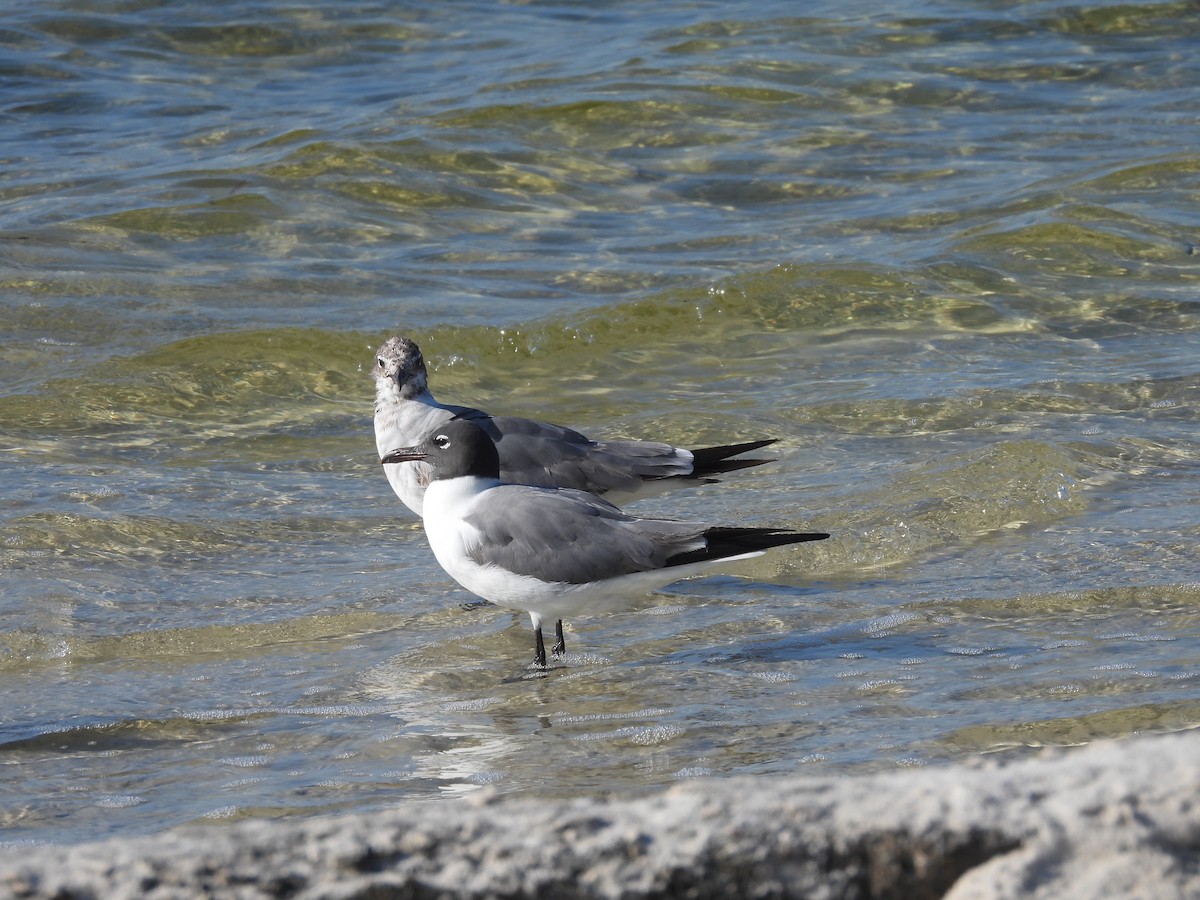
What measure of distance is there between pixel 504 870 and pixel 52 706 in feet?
11.0

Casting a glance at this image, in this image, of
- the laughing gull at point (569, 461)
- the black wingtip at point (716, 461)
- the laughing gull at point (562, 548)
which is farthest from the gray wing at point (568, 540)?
the black wingtip at point (716, 461)

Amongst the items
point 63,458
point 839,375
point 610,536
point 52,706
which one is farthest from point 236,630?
point 839,375

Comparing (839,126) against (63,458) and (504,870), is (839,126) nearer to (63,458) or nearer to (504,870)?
(63,458)

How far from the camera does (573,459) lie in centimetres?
625

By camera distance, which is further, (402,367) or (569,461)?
(402,367)

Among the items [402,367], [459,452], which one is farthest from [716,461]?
[402,367]

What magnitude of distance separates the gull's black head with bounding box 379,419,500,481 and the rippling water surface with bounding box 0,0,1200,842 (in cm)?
61

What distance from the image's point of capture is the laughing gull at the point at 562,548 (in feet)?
16.6

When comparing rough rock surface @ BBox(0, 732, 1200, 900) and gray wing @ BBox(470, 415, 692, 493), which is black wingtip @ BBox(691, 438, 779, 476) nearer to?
gray wing @ BBox(470, 415, 692, 493)

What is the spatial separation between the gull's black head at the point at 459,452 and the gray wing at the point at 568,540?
7.6 inches

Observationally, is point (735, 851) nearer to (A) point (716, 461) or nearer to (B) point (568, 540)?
(B) point (568, 540)

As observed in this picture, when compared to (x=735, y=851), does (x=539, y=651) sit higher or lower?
lower

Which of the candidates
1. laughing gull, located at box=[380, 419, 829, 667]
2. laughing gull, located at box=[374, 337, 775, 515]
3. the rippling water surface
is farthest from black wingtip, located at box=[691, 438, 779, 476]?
laughing gull, located at box=[380, 419, 829, 667]

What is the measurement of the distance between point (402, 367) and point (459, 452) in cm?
134
